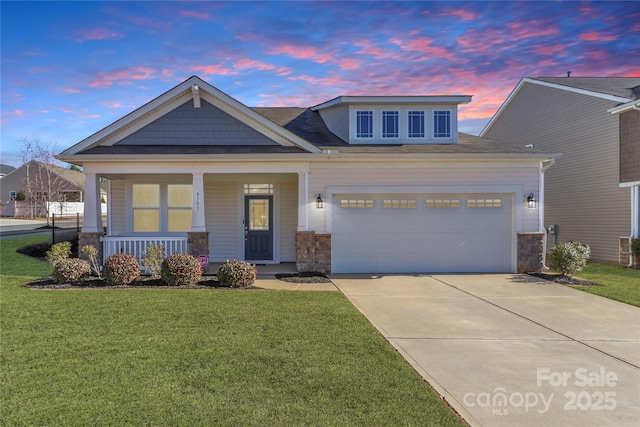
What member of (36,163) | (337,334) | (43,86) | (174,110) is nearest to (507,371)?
(337,334)

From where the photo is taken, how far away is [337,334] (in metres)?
6.07

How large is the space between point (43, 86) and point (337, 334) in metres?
14.5

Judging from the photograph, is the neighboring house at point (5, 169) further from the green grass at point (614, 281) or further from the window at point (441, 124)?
the green grass at point (614, 281)

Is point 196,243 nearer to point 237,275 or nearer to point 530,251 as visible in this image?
point 237,275

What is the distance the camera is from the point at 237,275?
9.90 m

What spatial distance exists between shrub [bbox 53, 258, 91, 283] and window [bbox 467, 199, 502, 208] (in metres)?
10.5

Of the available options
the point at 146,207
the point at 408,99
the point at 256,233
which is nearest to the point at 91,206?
the point at 146,207

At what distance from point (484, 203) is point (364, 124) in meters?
4.42

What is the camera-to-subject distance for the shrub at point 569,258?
11.2m

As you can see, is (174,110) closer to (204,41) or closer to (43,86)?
(204,41)

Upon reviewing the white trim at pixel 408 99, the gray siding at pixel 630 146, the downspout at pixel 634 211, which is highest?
the white trim at pixel 408 99

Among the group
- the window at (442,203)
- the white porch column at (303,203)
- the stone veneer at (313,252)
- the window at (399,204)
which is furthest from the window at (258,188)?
the window at (442,203)

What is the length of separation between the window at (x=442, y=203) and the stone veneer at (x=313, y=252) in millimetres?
3125

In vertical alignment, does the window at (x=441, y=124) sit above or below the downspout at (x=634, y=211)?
above
